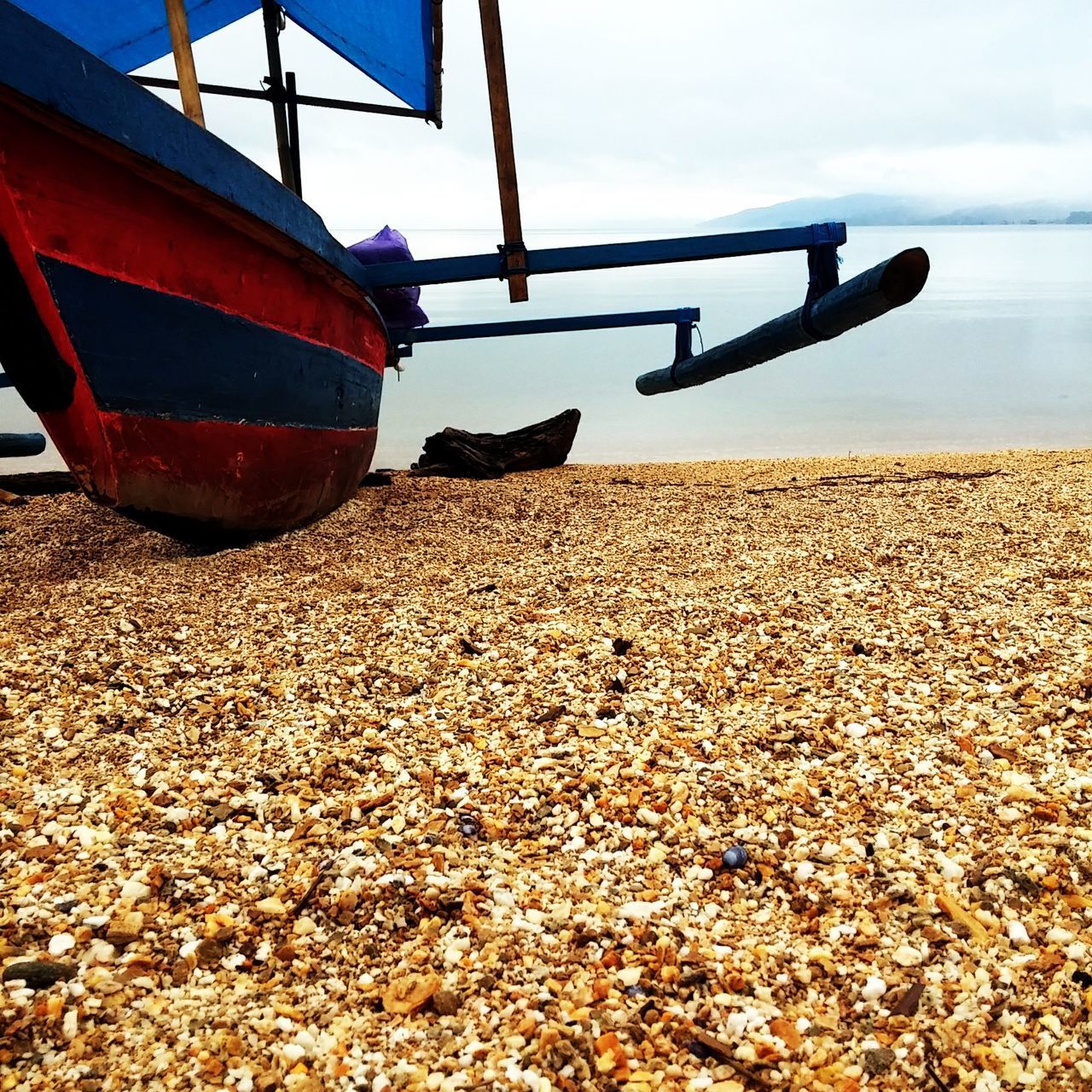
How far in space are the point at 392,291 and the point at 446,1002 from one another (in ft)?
22.4

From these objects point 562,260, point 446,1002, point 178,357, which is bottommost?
point 446,1002

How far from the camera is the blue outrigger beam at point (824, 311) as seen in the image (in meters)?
4.82

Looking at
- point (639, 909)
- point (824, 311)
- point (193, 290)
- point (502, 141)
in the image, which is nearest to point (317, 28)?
point (502, 141)

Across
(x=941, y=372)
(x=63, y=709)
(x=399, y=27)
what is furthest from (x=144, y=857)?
(x=941, y=372)

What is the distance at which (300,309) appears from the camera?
476 centimetres

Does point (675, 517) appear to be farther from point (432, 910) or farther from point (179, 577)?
point (432, 910)

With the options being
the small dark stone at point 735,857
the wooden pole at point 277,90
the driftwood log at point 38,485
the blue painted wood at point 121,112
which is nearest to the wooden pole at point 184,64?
the blue painted wood at point 121,112

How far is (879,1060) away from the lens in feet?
4.76

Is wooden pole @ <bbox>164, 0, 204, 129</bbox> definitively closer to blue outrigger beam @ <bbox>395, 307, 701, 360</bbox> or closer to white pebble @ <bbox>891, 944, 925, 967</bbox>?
blue outrigger beam @ <bbox>395, 307, 701, 360</bbox>

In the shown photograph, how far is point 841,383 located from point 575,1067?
1023 inches

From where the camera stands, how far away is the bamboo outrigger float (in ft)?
10.5

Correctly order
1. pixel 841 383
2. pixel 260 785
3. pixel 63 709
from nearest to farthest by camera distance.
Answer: pixel 260 785
pixel 63 709
pixel 841 383

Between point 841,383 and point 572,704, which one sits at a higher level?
point 841,383

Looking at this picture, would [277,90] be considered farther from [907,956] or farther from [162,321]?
[907,956]
